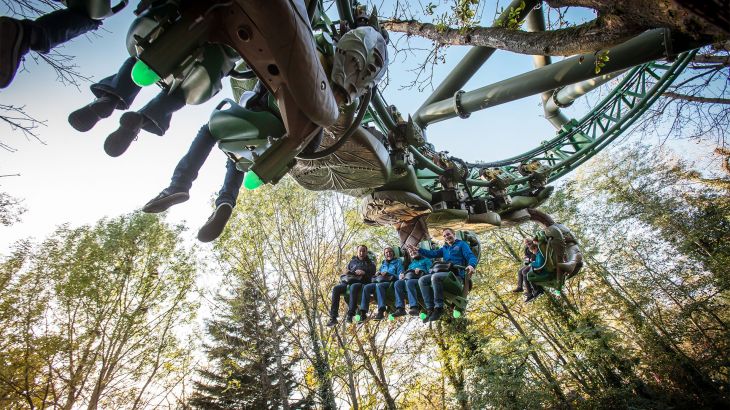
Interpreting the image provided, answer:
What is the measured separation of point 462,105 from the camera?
524 cm

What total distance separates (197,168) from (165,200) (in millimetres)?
301

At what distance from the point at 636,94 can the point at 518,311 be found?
12.2 meters

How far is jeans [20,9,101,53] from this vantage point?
1.53m

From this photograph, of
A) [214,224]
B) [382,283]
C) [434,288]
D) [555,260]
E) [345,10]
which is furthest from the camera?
[555,260]

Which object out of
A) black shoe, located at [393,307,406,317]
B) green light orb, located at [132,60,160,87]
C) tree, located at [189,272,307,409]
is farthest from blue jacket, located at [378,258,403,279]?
tree, located at [189,272,307,409]

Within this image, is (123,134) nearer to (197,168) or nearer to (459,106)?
(197,168)

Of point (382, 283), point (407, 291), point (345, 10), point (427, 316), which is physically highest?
point (345, 10)

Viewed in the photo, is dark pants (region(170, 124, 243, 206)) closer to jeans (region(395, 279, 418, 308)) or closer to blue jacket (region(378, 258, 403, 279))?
jeans (region(395, 279, 418, 308))

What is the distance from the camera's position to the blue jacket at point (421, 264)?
594 centimetres

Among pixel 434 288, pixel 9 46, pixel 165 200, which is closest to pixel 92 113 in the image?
pixel 9 46

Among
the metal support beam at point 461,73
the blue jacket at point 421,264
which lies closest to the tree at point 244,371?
the blue jacket at point 421,264

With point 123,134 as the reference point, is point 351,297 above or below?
above

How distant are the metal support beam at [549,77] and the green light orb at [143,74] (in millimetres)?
3465

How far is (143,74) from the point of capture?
1.48m
